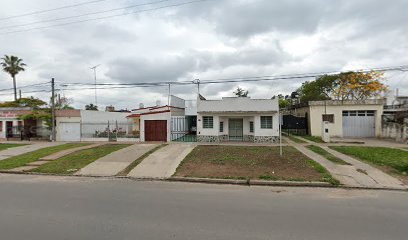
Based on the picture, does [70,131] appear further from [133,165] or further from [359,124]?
[359,124]

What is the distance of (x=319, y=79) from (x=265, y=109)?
23.6 meters

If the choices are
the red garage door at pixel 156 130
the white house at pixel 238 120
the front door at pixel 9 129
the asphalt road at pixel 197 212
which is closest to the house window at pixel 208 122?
the white house at pixel 238 120

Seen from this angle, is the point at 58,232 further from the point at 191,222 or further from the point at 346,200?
the point at 346,200

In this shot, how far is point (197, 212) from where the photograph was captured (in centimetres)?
539

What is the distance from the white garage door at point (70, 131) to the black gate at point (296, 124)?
1984 centimetres

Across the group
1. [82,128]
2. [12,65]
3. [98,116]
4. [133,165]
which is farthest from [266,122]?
[12,65]

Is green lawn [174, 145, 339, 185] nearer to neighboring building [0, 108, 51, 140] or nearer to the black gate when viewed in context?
the black gate

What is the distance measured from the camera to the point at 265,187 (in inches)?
307

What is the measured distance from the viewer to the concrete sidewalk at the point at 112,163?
10.1m

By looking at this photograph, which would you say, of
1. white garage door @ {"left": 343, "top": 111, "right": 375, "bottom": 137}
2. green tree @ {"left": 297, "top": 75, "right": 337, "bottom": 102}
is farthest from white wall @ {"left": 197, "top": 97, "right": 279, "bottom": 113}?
green tree @ {"left": 297, "top": 75, "right": 337, "bottom": 102}

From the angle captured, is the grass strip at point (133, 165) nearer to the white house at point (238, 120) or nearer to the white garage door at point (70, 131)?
the white house at point (238, 120)

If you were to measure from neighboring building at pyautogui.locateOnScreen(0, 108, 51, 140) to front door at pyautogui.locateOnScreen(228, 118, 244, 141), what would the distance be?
17624 mm

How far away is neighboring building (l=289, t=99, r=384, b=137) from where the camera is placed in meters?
21.6

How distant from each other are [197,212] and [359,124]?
71.3ft
